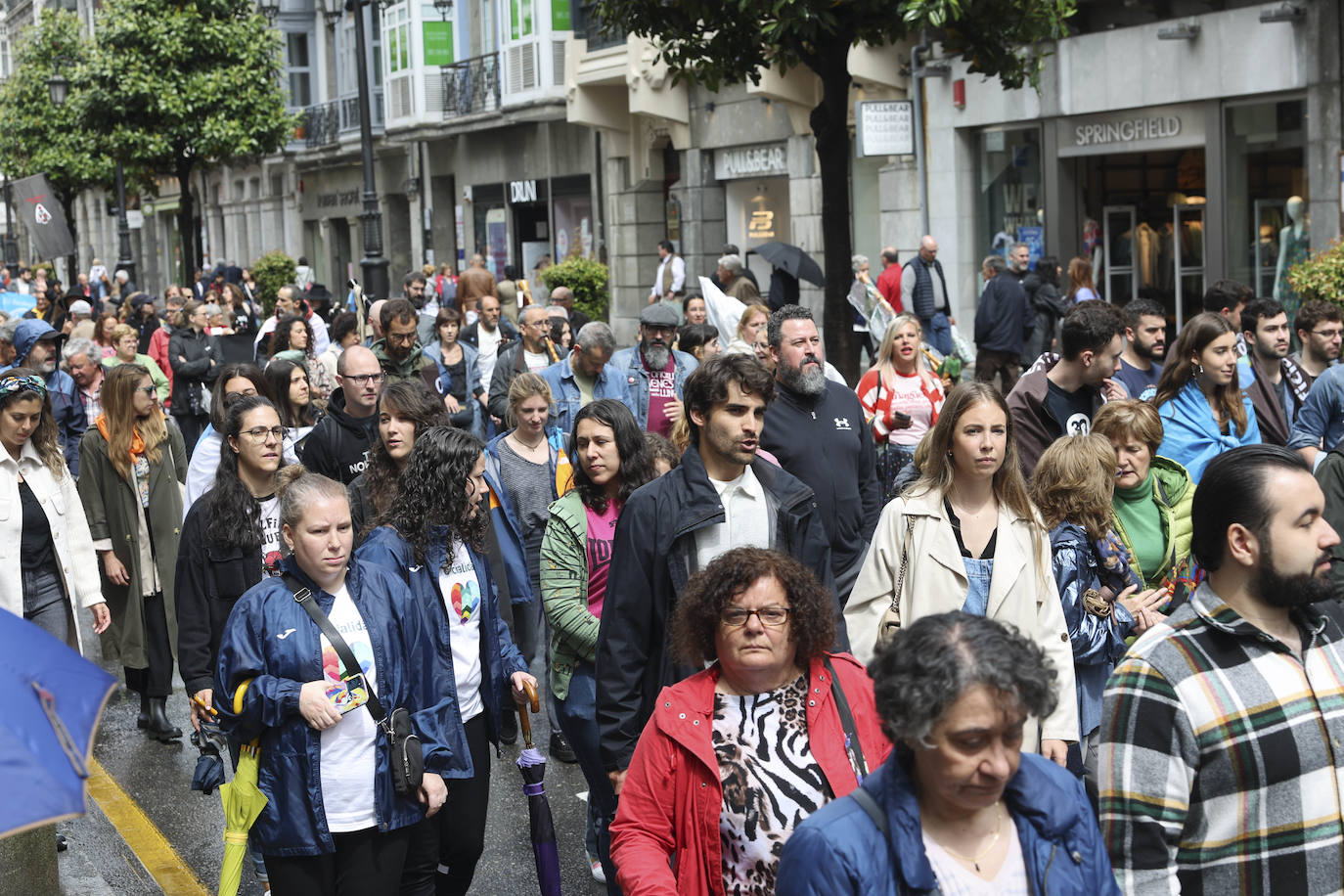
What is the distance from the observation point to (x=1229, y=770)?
10.4 feet

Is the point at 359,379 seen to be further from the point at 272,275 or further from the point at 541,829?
the point at 272,275

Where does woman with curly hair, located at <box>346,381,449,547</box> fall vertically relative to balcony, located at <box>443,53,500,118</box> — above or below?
below

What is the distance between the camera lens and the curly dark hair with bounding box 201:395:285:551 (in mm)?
6156

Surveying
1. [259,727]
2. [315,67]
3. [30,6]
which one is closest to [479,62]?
[315,67]

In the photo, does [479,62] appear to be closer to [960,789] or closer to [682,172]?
[682,172]

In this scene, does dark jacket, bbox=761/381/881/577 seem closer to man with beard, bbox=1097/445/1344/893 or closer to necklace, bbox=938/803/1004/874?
man with beard, bbox=1097/445/1344/893

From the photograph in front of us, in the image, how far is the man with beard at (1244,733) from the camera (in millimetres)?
3168

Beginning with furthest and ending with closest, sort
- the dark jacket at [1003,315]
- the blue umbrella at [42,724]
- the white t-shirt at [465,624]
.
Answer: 1. the dark jacket at [1003,315]
2. the white t-shirt at [465,624]
3. the blue umbrella at [42,724]

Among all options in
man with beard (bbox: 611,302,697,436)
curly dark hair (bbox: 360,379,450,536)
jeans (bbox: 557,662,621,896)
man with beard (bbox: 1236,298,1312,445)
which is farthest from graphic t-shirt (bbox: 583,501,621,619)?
man with beard (bbox: 611,302,697,436)

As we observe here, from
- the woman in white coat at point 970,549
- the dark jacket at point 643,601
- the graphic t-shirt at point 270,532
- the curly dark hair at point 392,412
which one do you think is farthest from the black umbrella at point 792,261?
the dark jacket at point 643,601

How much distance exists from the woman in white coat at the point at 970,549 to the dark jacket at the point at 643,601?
327mm

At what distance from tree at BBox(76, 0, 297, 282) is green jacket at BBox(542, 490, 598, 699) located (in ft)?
97.2

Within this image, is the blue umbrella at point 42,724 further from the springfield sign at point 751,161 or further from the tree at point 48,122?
the tree at point 48,122

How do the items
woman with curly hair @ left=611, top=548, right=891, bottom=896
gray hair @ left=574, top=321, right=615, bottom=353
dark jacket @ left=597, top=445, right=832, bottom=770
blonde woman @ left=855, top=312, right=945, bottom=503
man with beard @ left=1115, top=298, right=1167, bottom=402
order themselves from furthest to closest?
1. gray hair @ left=574, top=321, right=615, bottom=353
2. blonde woman @ left=855, top=312, right=945, bottom=503
3. man with beard @ left=1115, top=298, right=1167, bottom=402
4. dark jacket @ left=597, top=445, right=832, bottom=770
5. woman with curly hair @ left=611, top=548, right=891, bottom=896
